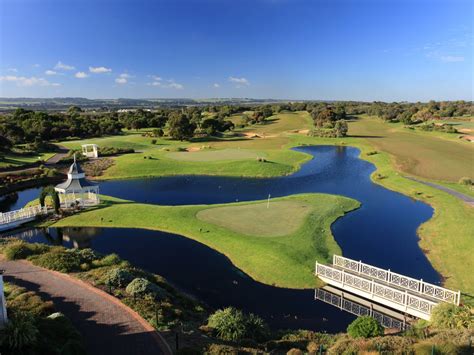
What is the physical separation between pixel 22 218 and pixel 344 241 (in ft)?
105

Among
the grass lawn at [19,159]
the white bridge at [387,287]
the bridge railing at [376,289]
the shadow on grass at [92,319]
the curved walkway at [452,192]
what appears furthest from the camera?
the grass lawn at [19,159]

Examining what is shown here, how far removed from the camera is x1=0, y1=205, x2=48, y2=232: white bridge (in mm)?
37194

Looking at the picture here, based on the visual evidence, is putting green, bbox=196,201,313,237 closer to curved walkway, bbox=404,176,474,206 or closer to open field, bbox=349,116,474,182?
curved walkway, bbox=404,176,474,206

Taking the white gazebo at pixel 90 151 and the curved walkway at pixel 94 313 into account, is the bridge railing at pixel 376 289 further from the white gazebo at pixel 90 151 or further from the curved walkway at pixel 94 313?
the white gazebo at pixel 90 151

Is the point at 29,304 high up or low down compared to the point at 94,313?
up

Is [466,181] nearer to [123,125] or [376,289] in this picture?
[376,289]

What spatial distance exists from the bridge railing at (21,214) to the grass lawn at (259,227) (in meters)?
3.40

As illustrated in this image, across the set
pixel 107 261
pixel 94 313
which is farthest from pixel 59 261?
pixel 94 313

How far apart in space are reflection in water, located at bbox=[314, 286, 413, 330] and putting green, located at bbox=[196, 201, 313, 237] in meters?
8.54

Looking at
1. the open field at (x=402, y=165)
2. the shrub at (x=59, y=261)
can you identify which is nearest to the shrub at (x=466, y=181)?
the open field at (x=402, y=165)

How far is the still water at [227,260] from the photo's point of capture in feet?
77.2

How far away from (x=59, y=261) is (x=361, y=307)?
19.5 m

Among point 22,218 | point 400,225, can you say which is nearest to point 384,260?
point 400,225

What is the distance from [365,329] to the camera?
1725cm
